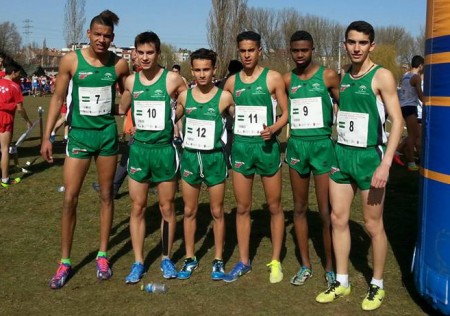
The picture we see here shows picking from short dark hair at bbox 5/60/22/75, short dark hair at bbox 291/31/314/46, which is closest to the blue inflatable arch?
short dark hair at bbox 291/31/314/46

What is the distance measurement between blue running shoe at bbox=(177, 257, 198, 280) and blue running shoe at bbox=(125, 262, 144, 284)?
13.6 inches

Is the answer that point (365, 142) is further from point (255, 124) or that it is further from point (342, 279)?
point (342, 279)

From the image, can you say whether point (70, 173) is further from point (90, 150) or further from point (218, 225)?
point (218, 225)

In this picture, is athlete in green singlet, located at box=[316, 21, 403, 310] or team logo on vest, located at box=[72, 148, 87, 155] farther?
team logo on vest, located at box=[72, 148, 87, 155]

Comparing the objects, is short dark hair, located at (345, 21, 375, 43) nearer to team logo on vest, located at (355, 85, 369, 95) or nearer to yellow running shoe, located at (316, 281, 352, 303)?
team logo on vest, located at (355, 85, 369, 95)

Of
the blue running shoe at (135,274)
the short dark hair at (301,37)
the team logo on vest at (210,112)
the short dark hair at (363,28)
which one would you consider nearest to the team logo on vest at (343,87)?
the short dark hair at (363,28)

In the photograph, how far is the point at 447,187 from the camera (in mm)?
3645

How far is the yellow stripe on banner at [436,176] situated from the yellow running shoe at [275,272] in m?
1.58

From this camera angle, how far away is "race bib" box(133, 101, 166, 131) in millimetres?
4496

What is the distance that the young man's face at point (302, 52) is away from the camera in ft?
14.0

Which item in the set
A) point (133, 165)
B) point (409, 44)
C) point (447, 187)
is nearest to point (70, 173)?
point (133, 165)

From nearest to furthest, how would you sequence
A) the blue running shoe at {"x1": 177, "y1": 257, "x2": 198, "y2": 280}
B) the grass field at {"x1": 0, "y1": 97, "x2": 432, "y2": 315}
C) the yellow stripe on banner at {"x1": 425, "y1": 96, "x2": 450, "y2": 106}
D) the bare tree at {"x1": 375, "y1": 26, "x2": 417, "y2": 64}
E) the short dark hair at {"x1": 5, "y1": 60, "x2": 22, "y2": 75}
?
the yellow stripe on banner at {"x1": 425, "y1": 96, "x2": 450, "y2": 106} < the grass field at {"x1": 0, "y1": 97, "x2": 432, "y2": 315} < the blue running shoe at {"x1": 177, "y1": 257, "x2": 198, "y2": 280} < the short dark hair at {"x1": 5, "y1": 60, "x2": 22, "y2": 75} < the bare tree at {"x1": 375, "y1": 26, "x2": 417, "y2": 64}

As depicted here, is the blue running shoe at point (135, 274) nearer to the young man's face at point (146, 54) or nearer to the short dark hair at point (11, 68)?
the young man's face at point (146, 54)

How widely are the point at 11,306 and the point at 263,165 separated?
7.85 ft
